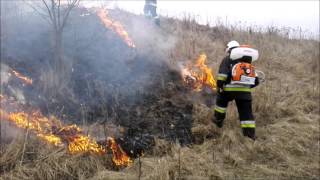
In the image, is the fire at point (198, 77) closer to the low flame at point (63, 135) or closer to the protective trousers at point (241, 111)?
the protective trousers at point (241, 111)

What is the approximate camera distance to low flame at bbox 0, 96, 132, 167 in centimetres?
620

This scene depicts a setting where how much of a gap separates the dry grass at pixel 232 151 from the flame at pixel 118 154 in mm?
156

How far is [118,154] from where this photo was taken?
6.35 meters

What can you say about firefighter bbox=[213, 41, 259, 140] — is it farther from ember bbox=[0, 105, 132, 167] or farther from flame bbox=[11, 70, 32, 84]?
flame bbox=[11, 70, 32, 84]

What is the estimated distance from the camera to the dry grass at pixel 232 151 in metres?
5.73

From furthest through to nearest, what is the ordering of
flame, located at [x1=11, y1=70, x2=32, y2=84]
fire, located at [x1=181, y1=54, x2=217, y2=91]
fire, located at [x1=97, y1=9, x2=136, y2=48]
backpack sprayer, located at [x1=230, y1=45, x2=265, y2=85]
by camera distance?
fire, located at [x1=97, y1=9, x2=136, y2=48] < fire, located at [x1=181, y1=54, x2=217, y2=91] < flame, located at [x1=11, y1=70, x2=32, y2=84] < backpack sprayer, located at [x1=230, y1=45, x2=265, y2=85]

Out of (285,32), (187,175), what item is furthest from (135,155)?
(285,32)

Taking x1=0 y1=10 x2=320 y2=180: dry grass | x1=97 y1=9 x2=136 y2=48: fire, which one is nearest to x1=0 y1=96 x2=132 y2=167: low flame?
x1=0 y1=10 x2=320 y2=180: dry grass

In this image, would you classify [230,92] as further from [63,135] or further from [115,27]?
[115,27]

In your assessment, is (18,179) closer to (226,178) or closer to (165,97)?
(226,178)

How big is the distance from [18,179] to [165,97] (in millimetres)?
4106

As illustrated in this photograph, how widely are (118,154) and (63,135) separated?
37.4 inches

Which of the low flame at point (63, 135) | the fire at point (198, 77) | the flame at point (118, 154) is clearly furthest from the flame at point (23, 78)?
the fire at point (198, 77)

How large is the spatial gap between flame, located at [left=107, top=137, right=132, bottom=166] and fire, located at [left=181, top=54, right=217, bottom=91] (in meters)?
3.36
